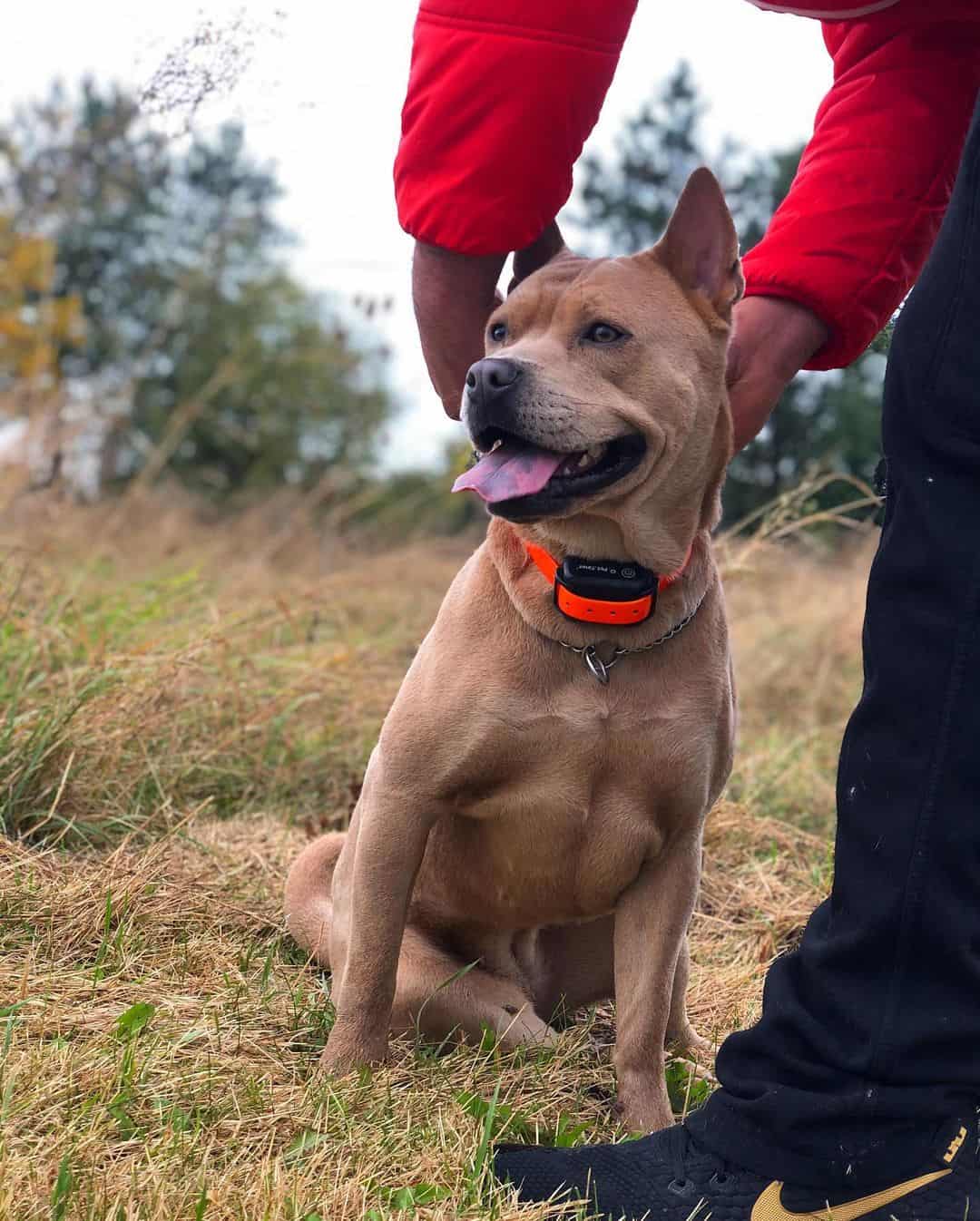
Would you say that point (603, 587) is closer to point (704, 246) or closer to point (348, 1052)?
point (704, 246)

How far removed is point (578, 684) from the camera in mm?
2350

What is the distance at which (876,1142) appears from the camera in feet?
5.85

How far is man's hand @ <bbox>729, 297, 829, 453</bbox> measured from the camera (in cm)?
262

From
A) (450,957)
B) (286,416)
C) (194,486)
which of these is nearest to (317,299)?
(286,416)

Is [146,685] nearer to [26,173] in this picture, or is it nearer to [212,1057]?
[212,1057]

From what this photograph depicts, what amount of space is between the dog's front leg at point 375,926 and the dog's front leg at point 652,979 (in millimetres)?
452

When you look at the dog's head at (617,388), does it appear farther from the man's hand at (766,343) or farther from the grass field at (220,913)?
the grass field at (220,913)

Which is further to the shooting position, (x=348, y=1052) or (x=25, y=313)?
(x=25, y=313)

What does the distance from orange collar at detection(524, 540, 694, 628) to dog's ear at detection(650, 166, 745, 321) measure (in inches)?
20.2

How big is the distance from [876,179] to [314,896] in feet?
6.32

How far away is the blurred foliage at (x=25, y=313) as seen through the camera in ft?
43.5

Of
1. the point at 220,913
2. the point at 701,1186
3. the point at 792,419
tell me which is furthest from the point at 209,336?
the point at 701,1186

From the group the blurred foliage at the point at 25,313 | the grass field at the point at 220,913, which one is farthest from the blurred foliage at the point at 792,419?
the blurred foliage at the point at 25,313

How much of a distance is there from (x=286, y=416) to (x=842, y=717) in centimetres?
928
